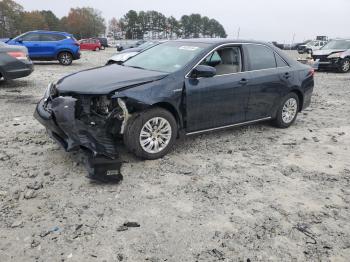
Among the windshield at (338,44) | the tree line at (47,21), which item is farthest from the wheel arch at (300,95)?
the tree line at (47,21)

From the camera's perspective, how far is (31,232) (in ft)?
11.0

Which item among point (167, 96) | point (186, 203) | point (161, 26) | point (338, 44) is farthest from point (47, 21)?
point (186, 203)

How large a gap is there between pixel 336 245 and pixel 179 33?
121091 millimetres

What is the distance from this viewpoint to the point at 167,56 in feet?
19.0

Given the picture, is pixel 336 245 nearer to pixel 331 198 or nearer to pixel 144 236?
pixel 331 198

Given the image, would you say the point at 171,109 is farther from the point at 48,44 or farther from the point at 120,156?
the point at 48,44

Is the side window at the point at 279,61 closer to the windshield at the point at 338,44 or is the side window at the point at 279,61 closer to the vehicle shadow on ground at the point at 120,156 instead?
the vehicle shadow on ground at the point at 120,156

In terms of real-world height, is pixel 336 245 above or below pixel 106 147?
below

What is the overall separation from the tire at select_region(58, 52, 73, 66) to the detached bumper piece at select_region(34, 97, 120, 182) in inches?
557

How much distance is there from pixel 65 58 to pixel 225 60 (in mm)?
13920

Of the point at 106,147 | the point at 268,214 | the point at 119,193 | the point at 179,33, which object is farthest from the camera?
the point at 179,33

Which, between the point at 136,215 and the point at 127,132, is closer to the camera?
the point at 136,215

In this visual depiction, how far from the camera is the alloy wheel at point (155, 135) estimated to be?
4.90m

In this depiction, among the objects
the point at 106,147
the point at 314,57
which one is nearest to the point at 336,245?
the point at 106,147
